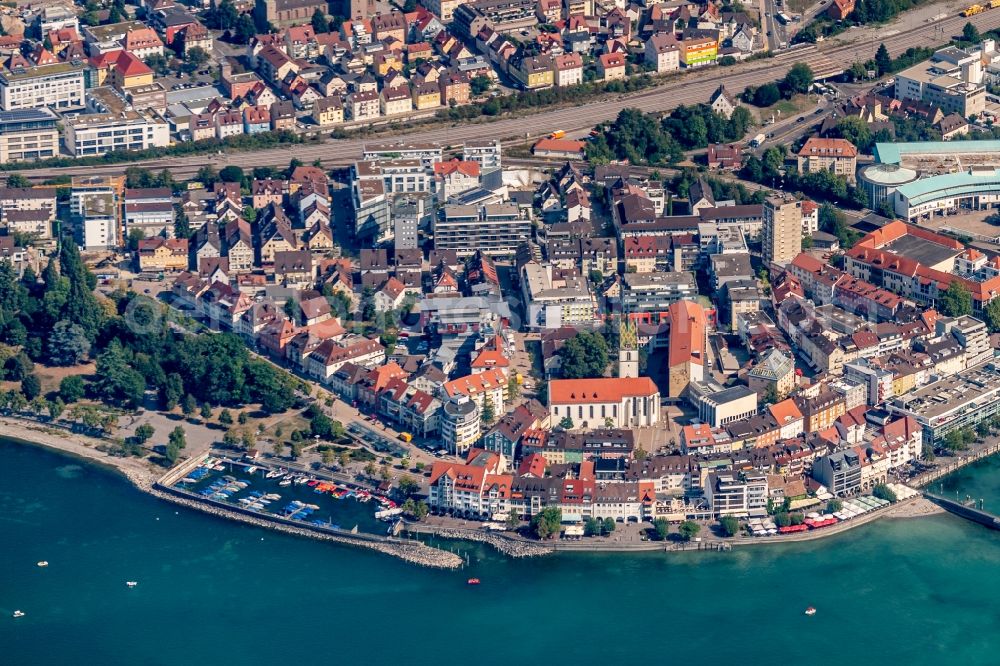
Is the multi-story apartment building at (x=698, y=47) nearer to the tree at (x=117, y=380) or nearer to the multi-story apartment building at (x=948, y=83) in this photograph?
the multi-story apartment building at (x=948, y=83)

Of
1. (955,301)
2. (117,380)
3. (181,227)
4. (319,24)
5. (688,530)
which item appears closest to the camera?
(688,530)

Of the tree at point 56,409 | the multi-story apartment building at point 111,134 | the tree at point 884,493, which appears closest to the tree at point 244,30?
the multi-story apartment building at point 111,134

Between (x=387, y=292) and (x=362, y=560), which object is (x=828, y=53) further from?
(x=362, y=560)

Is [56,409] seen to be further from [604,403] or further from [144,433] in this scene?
[604,403]

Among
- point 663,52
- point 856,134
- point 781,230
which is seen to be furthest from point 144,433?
point 663,52

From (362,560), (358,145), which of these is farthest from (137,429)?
(358,145)
